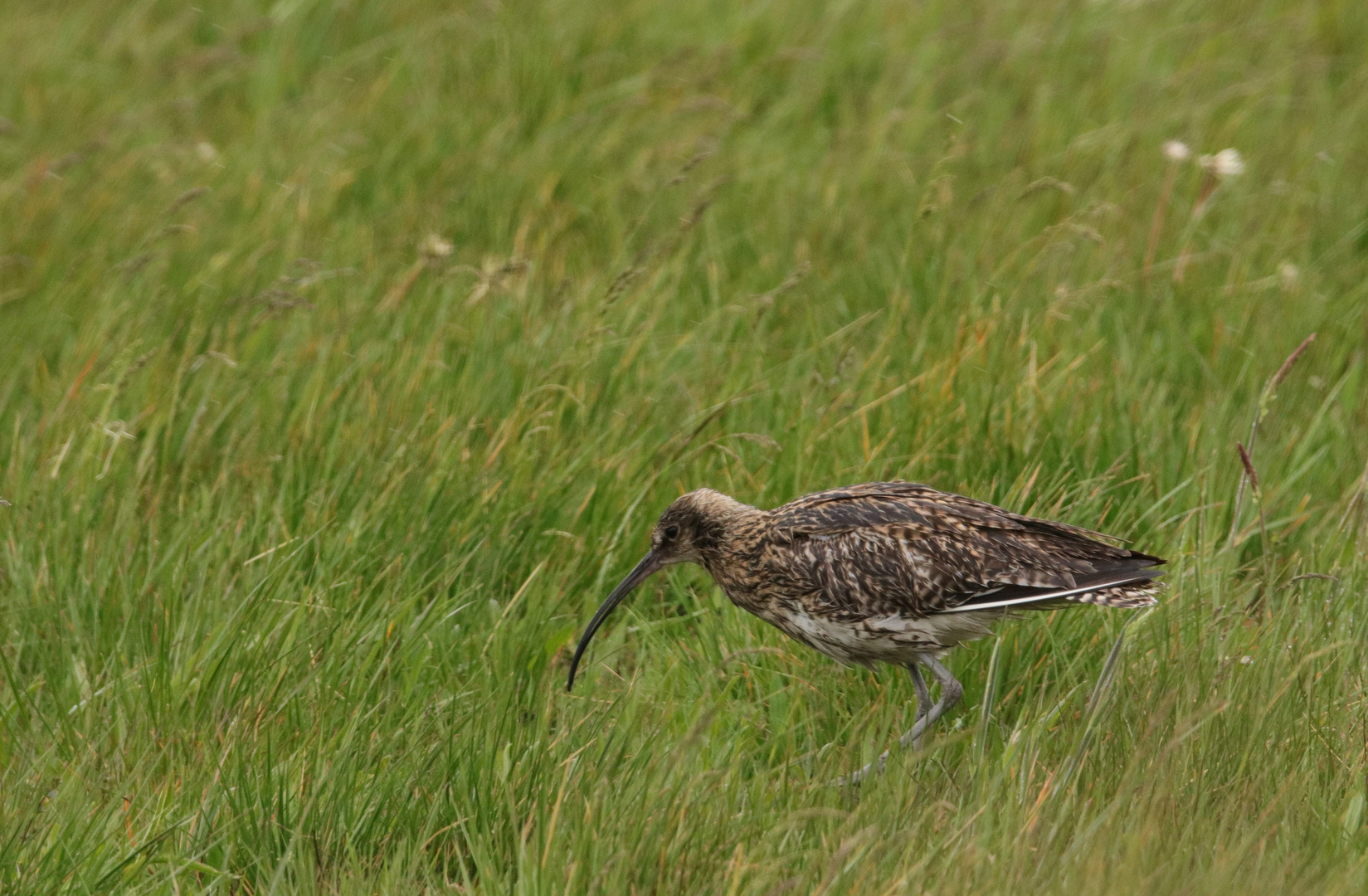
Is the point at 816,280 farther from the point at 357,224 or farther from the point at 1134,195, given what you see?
the point at 357,224

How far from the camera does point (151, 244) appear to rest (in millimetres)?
7137

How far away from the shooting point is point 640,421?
5.79m

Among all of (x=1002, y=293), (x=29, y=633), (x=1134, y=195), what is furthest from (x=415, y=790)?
(x=1134, y=195)

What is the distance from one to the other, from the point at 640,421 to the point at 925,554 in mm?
1361

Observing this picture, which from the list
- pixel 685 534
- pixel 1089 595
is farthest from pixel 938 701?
pixel 685 534

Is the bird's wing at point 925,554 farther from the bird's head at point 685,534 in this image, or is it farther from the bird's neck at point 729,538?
the bird's head at point 685,534

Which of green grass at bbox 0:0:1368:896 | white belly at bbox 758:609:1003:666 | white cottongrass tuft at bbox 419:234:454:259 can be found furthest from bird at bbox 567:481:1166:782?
white cottongrass tuft at bbox 419:234:454:259

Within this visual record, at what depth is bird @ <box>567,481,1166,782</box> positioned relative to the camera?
15.2 feet

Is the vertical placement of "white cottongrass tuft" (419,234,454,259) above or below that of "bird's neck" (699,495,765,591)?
above

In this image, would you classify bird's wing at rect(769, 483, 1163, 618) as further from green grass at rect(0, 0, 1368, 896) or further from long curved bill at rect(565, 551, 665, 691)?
long curved bill at rect(565, 551, 665, 691)

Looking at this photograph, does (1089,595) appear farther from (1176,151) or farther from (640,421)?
(1176,151)

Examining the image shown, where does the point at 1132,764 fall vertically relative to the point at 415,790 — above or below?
above

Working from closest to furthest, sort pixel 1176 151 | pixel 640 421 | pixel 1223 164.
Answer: pixel 640 421, pixel 1223 164, pixel 1176 151

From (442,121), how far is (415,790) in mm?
4862
